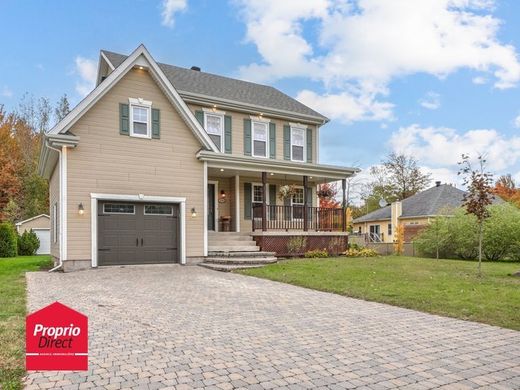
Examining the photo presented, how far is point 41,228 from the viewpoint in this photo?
26.2 meters

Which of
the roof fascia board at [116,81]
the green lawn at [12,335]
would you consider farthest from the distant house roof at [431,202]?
the green lawn at [12,335]

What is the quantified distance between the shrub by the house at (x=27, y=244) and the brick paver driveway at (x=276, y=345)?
60.6 feet

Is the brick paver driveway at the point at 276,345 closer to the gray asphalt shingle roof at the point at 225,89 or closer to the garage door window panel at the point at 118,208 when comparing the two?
the garage door window panel at the point at 118,208

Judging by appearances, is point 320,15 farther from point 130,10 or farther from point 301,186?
point 130,10

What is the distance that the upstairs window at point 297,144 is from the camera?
19219 mm

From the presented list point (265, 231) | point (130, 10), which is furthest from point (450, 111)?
point (130, 10)

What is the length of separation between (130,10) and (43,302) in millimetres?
15762

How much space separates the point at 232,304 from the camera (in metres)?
7.13

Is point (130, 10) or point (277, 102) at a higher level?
point (130, 10)

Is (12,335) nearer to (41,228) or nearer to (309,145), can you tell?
(309,145)

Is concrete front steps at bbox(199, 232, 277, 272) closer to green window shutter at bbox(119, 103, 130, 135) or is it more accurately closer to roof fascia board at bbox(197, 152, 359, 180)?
roof fascia board at bbox(197, 152, 359, 180)

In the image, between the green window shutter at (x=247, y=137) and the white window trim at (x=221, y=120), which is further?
the green window shutter at (x=247, y=137)

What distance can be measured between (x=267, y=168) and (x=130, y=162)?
17.4 ft

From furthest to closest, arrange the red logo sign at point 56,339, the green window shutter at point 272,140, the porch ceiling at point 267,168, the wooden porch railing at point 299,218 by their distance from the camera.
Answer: the green window shutter at point 272,140 → the wooden porch railing at point 299,218 → the porch ceiling at point 267,168 → the red logo sign at point 56,339
